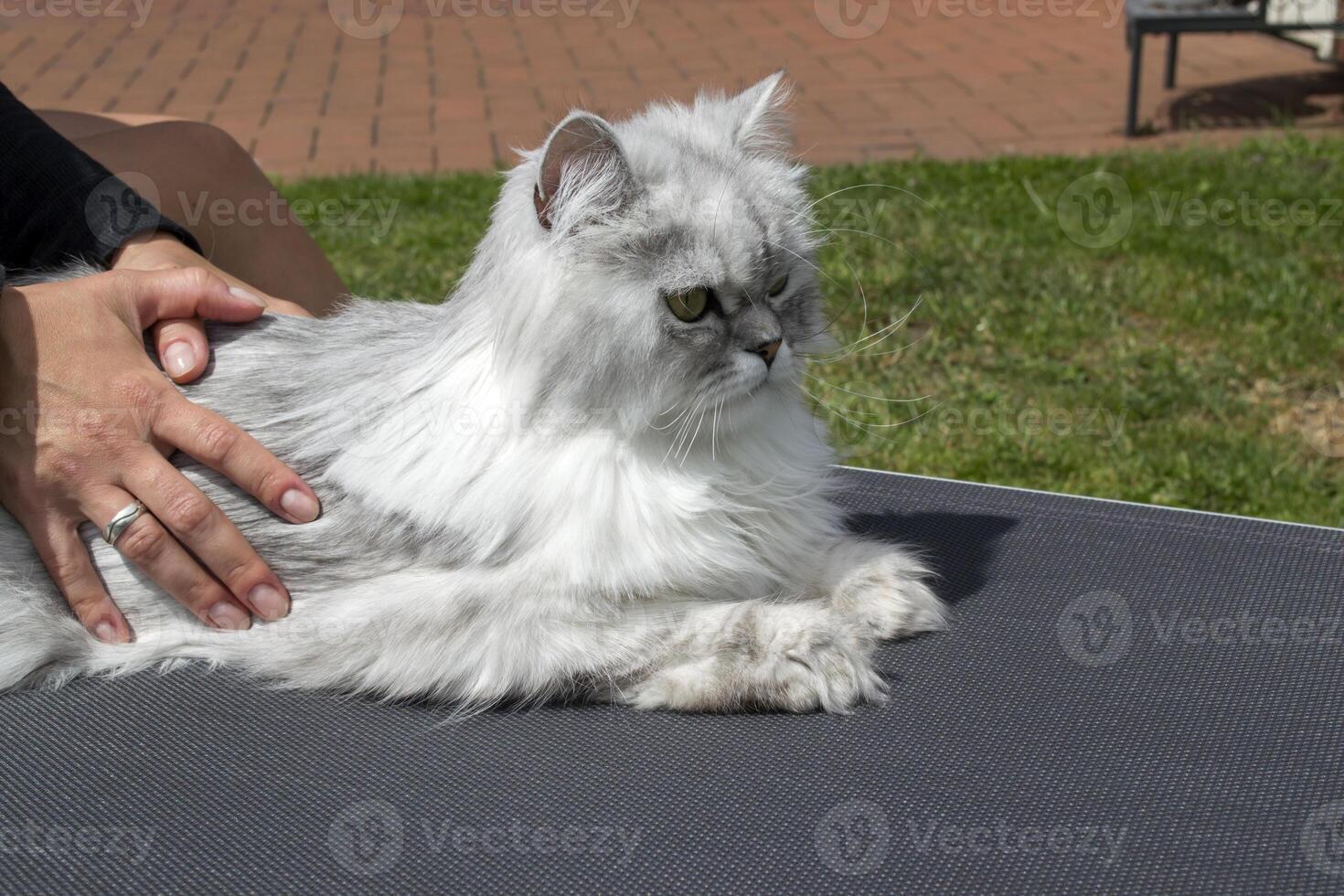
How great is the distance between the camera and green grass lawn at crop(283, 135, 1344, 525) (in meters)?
3.68

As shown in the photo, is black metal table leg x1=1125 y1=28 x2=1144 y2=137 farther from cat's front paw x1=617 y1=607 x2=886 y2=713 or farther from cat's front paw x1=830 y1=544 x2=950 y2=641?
cat's front paw x1=617 y1=607 x2=886 y2=713

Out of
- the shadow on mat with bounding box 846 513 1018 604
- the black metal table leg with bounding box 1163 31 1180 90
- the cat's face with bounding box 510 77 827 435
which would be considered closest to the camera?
the cat's face with bounding box 510 77 827 435

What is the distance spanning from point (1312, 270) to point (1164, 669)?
10.7 feet

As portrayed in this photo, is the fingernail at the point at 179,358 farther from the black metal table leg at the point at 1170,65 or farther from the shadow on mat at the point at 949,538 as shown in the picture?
the black metal table leg at the point at 1170,65

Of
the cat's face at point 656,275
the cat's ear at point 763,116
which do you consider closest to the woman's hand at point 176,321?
the cat's face at point 656,275

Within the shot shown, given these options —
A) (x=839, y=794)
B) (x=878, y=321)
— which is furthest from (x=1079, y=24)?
(x=839, y=794)

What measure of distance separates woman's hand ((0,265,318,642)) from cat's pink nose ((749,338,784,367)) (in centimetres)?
70

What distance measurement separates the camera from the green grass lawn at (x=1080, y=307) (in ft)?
12.1

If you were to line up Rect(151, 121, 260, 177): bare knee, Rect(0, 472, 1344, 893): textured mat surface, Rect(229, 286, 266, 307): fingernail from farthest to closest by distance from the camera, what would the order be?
Rect(151, 121, 260, 177): bare knee
Rect(229, 286, 266, 307): fingernail
Rect(0, 472, 1344, 893): textured mat surface

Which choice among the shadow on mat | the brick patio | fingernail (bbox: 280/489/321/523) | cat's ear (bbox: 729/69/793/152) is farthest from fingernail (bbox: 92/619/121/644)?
the brick patio

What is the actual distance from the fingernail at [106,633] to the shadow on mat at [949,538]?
1326mm

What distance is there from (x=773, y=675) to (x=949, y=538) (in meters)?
0.78

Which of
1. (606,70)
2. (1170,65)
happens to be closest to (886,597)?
(1170,65)

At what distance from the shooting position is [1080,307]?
4.48 metres
